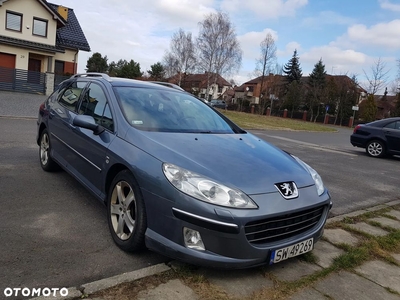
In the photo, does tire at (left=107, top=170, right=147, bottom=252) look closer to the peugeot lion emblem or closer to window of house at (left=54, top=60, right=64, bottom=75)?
the peugeot lion emblem

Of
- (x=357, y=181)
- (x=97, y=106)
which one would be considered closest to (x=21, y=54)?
(x=97, y=106)

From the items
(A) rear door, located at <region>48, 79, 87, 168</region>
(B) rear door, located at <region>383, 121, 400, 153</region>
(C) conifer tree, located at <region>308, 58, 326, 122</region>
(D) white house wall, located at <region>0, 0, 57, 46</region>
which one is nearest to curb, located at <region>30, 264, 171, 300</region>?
(A) rear door, located at <region>48, 79, 87, 168</region>

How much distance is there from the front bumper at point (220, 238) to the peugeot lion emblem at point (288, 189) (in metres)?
0.08

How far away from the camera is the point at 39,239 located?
327 centimetres

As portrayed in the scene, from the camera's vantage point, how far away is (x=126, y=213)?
3158 millimetres

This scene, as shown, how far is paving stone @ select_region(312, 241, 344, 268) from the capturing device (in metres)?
3.36

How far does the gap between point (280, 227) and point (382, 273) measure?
1.32 meters

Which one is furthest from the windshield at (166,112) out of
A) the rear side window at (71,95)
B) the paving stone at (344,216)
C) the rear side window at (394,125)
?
the rear side window at (394,125)

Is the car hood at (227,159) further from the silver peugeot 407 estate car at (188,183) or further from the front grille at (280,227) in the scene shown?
the front grille at (280,227)

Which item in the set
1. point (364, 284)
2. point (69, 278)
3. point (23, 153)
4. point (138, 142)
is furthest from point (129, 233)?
point (23, 153)

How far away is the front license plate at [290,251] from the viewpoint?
2.74 meters

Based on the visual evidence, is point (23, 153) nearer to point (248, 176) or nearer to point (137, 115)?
point (137, 115)

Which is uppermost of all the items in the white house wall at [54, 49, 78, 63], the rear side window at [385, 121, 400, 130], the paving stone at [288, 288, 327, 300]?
the white house wall at [54, 49, 78, 63]

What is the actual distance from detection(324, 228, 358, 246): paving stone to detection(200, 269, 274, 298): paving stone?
4.54 ft
